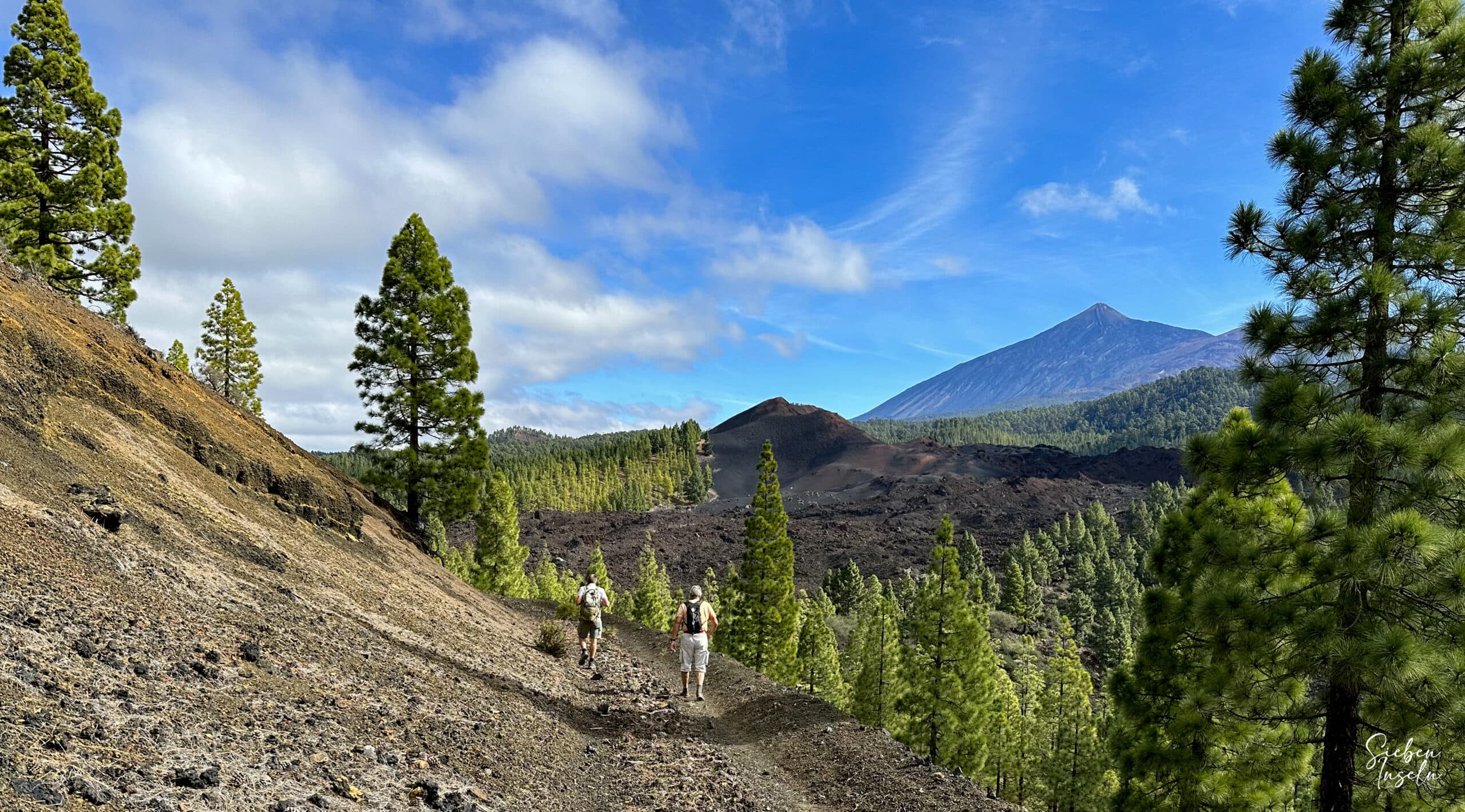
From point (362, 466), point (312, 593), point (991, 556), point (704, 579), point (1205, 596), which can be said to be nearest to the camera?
point (1205, 596)

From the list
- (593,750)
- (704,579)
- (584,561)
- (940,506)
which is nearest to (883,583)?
(704,579)

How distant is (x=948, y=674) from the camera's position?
82.3ft

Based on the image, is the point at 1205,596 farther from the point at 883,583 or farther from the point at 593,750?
the point at 883,583

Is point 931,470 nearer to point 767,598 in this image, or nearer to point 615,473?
point 615,473

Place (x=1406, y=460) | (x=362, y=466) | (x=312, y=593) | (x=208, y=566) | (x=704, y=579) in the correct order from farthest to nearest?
1. (x=362, y=466)
2. (x=704, y=579)
3. (x=312, y=593)
4. (x=208, y=566)
5. (x=1406, y=460)

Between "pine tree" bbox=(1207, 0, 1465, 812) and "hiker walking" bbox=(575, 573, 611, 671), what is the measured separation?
11721 millimetres

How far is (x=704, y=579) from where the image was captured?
282 ft

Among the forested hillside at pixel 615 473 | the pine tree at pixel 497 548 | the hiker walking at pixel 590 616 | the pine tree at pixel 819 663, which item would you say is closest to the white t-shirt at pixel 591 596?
the hiker walking at pixel 590 616

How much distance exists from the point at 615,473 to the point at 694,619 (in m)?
143

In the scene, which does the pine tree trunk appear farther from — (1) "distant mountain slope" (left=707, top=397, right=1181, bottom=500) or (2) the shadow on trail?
(1) "distant mountain slope" (left=707, top=397, right=1181, bottom=500)

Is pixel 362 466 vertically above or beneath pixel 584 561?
above

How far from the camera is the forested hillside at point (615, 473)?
13188cm

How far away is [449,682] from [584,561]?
82857 mm

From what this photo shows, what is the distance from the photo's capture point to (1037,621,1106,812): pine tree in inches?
1094
